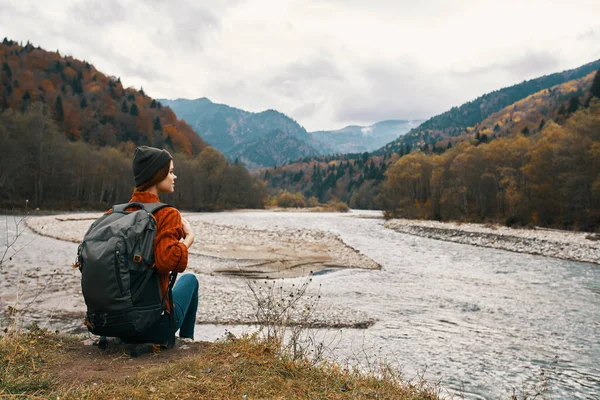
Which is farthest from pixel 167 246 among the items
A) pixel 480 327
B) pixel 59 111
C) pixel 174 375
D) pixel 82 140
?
pixel 59 111

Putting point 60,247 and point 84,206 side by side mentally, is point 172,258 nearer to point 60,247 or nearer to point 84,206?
point 60,247

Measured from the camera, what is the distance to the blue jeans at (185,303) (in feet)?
13.7

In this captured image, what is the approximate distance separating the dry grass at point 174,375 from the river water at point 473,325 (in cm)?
266

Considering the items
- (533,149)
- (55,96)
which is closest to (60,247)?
(533,149)

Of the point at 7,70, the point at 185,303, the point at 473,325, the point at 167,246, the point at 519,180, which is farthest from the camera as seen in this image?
the point at 7,70

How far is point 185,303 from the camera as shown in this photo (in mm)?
4316

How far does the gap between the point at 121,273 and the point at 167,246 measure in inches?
17.5

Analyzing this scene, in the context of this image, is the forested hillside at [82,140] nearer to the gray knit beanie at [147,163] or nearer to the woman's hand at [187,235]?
the gray knit beanie at [147,163]

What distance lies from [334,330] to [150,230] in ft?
20.2

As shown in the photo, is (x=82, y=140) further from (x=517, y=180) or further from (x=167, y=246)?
(x=167, y=246)

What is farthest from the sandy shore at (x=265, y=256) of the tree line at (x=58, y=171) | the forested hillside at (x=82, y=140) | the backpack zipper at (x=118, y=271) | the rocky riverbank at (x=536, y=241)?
the forested hillside at (x=82, y=140)

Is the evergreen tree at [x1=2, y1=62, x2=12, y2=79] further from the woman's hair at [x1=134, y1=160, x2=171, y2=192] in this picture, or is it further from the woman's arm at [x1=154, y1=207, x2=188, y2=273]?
the woman's arm at [x1=154, y1=207, x2=188, y2=273]

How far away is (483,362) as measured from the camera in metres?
6.63

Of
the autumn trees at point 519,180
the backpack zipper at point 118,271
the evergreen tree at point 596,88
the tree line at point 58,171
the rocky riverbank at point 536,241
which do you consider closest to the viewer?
the backpack zipper at point 118,271
